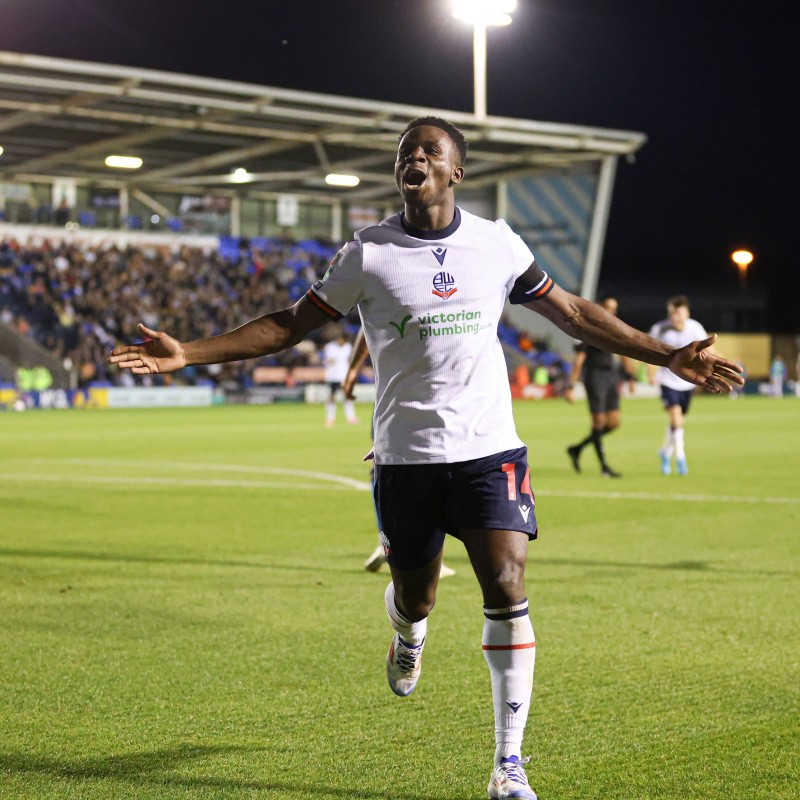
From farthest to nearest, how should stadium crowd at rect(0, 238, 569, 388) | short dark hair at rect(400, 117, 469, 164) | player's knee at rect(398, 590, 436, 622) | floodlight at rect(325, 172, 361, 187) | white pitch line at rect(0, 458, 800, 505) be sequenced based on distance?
floodlight at rect(325, 172, 361, 187) < stadium crowd at rect(0, 238, 569, 388) < white pitch line at rect(0, 458, 800, 505) < player's knee at rect(398, 590, 436, 622) < short dark hair at rect(400, 117, 469, 164)

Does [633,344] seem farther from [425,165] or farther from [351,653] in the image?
[351,653]

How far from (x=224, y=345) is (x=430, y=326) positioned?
2.50 ft

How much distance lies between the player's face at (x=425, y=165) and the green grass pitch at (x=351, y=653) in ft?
6.83

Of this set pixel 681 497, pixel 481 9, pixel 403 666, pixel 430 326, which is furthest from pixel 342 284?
pixel 481 9

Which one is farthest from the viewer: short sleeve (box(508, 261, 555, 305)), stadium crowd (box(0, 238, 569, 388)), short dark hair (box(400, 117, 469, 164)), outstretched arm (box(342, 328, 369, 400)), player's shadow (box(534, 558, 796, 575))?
stadium crowd (box(0, 238, 569, 388))

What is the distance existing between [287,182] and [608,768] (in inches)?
1933

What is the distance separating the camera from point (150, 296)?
158ft

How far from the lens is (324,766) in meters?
4.64

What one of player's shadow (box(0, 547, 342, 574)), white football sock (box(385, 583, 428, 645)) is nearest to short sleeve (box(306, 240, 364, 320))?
white football sock (box(385, 583, 428, 645))

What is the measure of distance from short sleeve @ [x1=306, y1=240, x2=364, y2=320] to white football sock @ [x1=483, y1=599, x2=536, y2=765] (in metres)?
1.25

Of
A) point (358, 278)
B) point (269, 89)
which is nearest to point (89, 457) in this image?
point (358, 278)

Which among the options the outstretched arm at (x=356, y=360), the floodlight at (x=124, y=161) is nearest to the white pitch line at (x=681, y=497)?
the outstretched arm at (x=356, y=360)

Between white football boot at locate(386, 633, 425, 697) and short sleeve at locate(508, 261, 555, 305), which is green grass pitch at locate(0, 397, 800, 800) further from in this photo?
short sleeve at locate(508, 261, 555, 305)

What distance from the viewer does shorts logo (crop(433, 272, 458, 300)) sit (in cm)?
470
